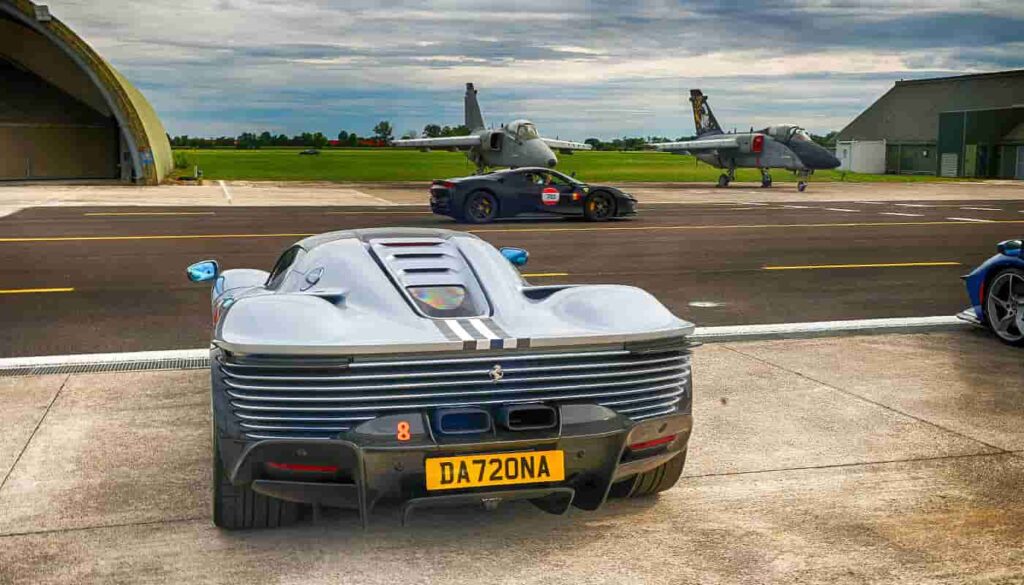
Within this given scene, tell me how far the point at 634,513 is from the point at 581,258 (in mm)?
12332

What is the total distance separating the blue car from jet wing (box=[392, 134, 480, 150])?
3569cm

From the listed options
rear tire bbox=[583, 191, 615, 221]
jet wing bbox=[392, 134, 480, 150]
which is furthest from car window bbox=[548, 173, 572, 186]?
jet wing bbox=[392, 134, 480, 150]

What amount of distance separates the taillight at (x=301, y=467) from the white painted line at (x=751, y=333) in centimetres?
477

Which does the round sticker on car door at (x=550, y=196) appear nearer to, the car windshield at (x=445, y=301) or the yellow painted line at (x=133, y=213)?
the yellow painted line at (x=133, y=213)

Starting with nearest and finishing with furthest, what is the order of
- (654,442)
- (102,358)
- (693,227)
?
(654,442), (102,358), (693,227)

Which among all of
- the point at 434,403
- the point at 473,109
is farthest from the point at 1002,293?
the point at 473,109

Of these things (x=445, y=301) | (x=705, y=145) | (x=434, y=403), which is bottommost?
(x=434, y=403)

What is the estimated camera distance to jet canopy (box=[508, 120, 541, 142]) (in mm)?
42375

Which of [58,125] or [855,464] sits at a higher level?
[58,125]

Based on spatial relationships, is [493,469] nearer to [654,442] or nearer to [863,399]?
[654,442]

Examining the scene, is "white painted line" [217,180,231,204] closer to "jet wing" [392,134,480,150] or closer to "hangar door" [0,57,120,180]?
"hangar door" [0,57,120,180]

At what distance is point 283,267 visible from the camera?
622cm

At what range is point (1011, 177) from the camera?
7050cm

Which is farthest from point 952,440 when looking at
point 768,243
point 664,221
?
point 664,221
